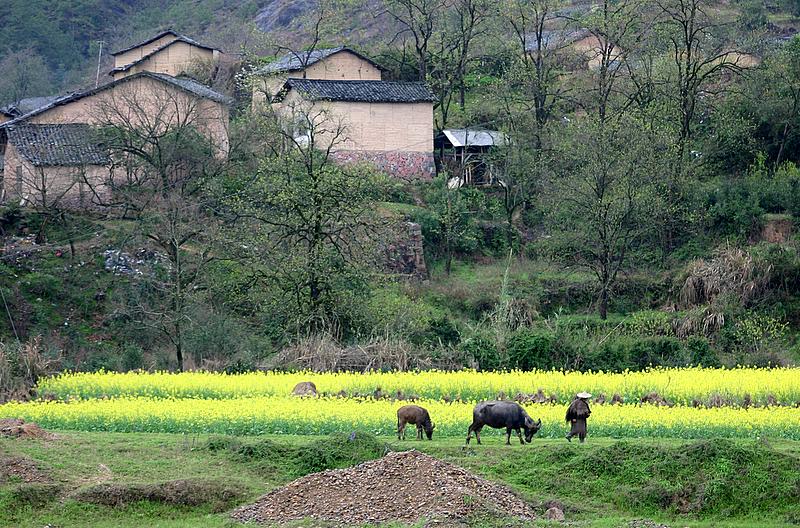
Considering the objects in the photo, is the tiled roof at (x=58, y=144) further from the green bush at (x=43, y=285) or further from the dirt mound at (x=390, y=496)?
the dirt mound at (x=390, y=496)

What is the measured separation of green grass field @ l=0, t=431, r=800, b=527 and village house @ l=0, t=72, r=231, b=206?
29.9 meters

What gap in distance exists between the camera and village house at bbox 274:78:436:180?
5766cm

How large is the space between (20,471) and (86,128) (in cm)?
3601

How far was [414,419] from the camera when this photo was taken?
22.9 m

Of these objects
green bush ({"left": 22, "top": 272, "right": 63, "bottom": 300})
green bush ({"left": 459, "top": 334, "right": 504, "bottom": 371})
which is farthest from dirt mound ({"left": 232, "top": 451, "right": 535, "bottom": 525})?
green bush ({"left": 22, "top": 272, "right": 63, "bottom": 300})

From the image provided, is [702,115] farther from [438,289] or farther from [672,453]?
[672,453]

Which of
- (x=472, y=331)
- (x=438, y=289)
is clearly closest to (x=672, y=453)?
(x=472, y=331)

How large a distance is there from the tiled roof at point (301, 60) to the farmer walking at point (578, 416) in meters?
41.7

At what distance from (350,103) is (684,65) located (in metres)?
16.0

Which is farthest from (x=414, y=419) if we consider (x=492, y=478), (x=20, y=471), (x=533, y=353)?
(x=533, y=353)

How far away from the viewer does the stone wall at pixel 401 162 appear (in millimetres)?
57938

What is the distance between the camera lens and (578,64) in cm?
6881

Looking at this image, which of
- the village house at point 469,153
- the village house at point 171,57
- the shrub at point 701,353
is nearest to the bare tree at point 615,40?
the village house at point 469,153

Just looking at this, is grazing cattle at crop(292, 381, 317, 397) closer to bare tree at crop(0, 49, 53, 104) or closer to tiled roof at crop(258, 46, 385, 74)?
tiled roof at crop(258, 46, 385, 74)
